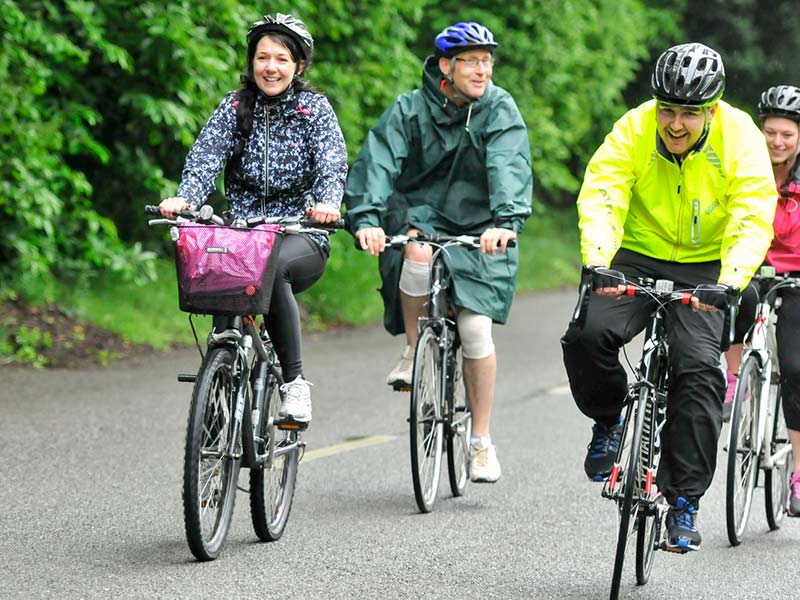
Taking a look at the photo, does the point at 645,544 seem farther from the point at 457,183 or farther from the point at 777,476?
the point at 457,183

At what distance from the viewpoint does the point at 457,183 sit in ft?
24.2

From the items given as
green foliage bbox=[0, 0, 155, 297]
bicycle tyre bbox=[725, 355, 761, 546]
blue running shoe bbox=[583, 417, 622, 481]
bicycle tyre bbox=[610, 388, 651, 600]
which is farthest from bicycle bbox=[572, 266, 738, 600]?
green foliage bbox=[0, 0, 155, 297]

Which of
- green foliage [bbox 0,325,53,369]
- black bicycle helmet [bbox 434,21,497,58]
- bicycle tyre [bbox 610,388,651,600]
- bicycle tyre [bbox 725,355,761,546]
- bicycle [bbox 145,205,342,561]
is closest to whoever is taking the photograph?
bicycle tyre [bbox 610,388,651,600]

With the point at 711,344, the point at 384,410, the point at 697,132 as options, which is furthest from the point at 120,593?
the point at 384,410

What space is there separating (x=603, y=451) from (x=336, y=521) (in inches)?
56.4

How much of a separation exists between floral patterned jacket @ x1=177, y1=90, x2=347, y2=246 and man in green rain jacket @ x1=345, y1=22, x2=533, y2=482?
2.71 feet

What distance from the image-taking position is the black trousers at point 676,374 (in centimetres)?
541

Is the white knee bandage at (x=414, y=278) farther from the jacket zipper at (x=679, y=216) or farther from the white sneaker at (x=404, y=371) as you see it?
the jacket zipper at (x=679, y=216)

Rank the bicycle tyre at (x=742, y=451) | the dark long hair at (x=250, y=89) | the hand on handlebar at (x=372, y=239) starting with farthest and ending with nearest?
the hand on handlebar at (x=372, y=239)
the bicycle tyre at (x=742, y=451)
the dark long hair at (x=250, y=89)

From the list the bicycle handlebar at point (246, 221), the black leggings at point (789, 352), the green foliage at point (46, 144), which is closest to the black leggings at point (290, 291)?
the bicycle handlebar at point (246, 221)

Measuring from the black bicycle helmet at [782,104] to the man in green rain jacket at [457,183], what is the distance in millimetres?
1144

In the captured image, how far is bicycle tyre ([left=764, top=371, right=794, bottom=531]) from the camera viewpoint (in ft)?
23.1

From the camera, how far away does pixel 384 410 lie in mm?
10422

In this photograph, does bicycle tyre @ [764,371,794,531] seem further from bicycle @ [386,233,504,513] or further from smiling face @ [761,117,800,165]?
bicycle @ [386,233,504,513]
